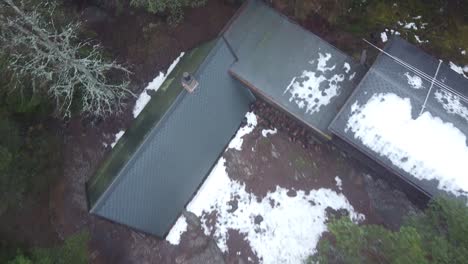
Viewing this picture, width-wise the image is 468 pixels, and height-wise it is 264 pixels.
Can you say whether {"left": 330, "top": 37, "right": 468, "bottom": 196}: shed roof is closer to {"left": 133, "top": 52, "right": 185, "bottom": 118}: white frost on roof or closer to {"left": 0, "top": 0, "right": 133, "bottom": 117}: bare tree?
{"left": 133, "top": 52, "right": 185, "bottom": 118}: white frost on roof

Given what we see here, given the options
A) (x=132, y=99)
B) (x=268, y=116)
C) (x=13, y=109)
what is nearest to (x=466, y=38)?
(x=268, y=116)

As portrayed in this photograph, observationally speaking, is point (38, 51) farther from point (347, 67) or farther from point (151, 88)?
point (347, 67)

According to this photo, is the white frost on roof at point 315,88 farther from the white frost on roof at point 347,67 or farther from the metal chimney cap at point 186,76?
the metal chimney cap at point 186,76

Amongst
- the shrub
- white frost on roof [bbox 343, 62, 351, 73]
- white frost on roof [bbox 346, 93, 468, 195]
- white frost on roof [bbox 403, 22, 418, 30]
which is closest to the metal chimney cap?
white frost on roof [bbox 346, 93, 468, 195]

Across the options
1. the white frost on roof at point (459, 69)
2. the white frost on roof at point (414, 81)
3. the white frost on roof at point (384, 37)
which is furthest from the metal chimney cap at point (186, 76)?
the white frost on roof at point (459, 69)

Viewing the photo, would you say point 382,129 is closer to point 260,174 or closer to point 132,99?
point 260,174
